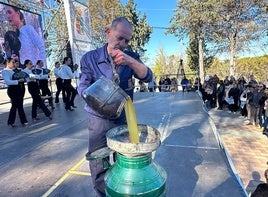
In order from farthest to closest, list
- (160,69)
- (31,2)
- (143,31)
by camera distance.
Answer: (160,69)
(143,31)
(31,2)

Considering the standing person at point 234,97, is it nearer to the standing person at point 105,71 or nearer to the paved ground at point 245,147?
the paved ground at point 245,147

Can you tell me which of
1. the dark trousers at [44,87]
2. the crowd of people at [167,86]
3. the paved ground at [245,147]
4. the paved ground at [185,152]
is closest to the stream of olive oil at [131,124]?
the paved ground at [185,152]

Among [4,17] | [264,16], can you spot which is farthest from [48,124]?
[264,16]

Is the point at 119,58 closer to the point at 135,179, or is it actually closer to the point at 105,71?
the point at 105,71

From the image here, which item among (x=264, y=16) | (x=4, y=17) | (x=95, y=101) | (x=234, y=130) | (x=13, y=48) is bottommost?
(x=234, y=130)

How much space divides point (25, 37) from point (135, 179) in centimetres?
797

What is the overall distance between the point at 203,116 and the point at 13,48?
5790mm

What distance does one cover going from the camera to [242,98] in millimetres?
7715

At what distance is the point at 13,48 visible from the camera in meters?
7.25

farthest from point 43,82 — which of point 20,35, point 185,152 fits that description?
point 185,152

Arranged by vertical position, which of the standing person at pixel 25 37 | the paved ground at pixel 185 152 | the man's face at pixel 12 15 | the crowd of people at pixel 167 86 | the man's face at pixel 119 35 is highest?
the man's face at pixel 12 15

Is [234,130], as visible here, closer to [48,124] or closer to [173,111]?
[173,111]

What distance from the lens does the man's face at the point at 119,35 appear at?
1.41 meters

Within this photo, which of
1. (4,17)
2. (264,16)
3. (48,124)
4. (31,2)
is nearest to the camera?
(48,124)
